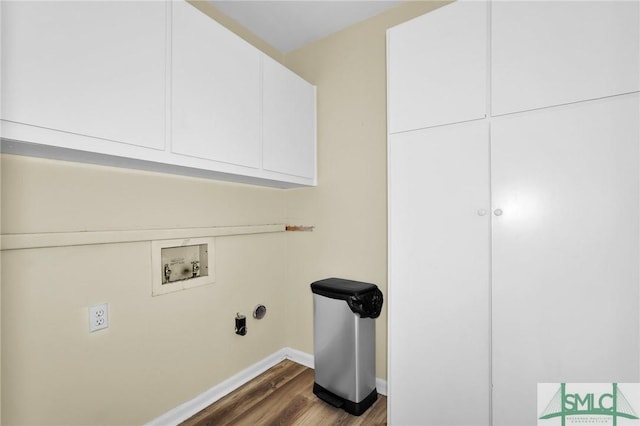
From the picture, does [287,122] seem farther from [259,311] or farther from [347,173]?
[259,311]

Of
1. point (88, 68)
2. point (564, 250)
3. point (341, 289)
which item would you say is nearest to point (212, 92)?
point (88, 68)

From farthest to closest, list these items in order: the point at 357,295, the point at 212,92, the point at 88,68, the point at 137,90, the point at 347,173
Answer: the point at 347,173
the point at 357,295
the point at 212,92
the point at 137,90
the point at 88,68

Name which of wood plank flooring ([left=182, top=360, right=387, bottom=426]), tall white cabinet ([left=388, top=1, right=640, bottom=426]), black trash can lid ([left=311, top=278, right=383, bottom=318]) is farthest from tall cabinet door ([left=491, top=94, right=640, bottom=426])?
wood plank flooring ([left=182, top=360, right=387, bottom=426])

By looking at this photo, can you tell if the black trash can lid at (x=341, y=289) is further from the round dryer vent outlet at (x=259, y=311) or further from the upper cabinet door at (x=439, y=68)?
the upper cabinet door at (x=439, y=68)

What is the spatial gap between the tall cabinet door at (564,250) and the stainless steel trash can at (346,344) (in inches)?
28.7

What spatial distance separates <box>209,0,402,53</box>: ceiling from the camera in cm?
201

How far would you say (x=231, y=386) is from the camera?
206cm

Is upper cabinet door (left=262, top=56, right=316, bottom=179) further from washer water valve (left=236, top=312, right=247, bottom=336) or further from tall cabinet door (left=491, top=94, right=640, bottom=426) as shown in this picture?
tall cabinet door (left=491, top=94, right=640, bottom=426)

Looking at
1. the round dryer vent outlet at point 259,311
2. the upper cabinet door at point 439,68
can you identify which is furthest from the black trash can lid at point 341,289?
the upper cabinet door at point 439,68

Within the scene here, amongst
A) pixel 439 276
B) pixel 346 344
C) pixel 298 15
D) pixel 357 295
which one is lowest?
pixel 346 344

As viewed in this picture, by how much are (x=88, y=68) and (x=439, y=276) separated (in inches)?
69.7

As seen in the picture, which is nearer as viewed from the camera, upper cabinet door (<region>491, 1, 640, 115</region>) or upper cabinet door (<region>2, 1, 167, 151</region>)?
upper cabinet door (<region>2, 1, 167, 151</region>)

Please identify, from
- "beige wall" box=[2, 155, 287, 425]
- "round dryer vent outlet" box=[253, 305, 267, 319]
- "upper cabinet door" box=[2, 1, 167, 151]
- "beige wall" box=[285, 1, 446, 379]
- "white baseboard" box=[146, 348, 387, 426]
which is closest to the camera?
"upper cabinet door" box=[2, 1, 167, 151]

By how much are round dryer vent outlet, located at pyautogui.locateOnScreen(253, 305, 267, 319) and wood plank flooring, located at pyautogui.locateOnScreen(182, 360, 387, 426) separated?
1.51 feet
